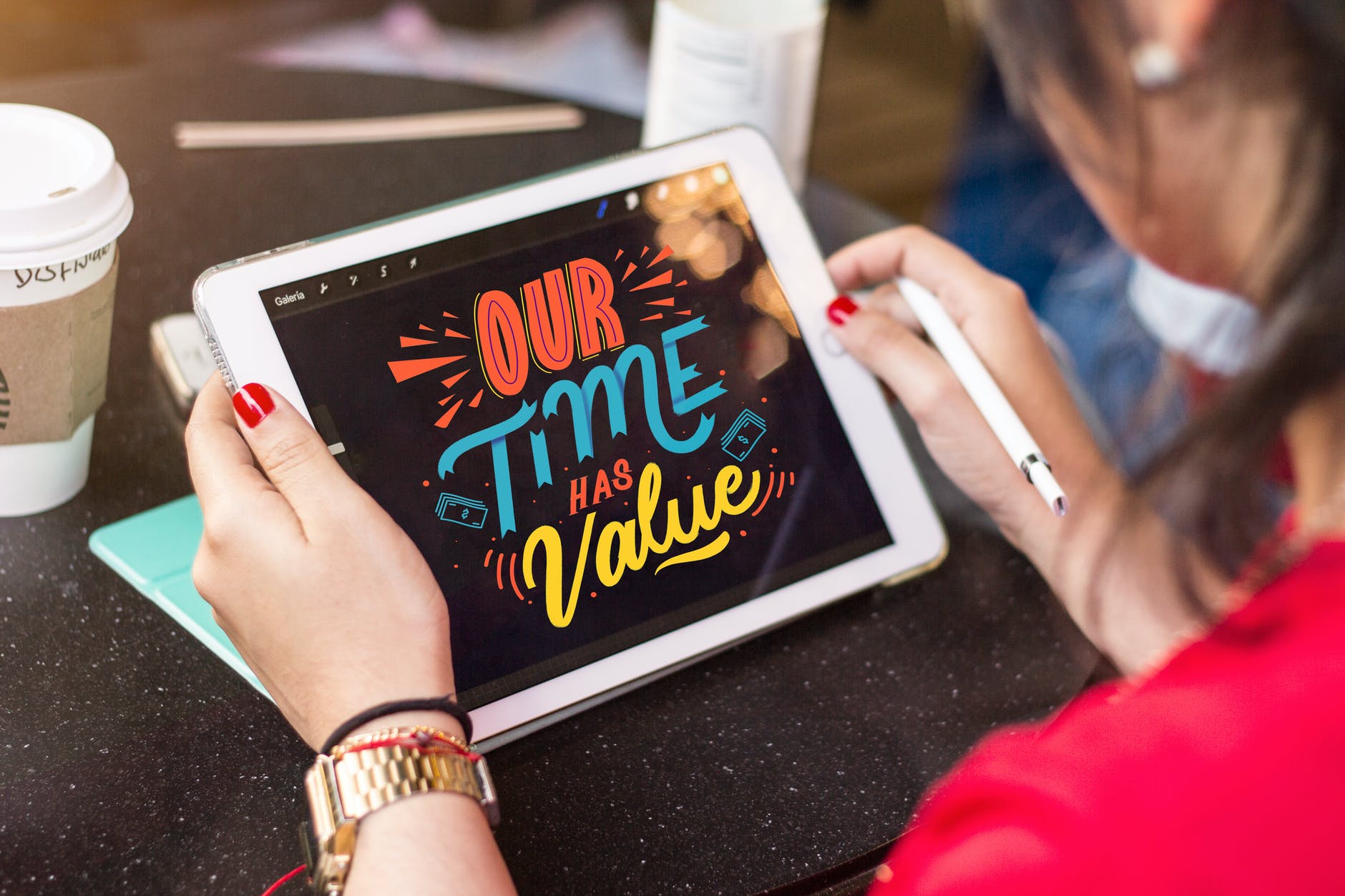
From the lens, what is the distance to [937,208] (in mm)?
2059

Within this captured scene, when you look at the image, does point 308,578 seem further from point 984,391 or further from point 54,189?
point 984,391

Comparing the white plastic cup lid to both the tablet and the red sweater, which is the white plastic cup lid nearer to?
the tablet

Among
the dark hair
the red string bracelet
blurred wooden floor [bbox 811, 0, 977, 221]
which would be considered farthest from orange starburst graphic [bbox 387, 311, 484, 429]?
blurred wooden floor [bbox 811, 0, 977, 221]

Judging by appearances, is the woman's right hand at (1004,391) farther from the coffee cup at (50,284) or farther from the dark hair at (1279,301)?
the coffee cup at (50,284)

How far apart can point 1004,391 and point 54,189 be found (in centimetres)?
55

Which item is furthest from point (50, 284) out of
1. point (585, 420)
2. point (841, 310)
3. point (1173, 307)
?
point (1173, 307)

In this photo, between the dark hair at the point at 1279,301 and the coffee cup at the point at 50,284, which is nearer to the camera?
the dark hair at the point at 1279,301

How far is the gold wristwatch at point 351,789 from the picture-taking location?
485mm

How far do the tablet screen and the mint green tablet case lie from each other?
128mm

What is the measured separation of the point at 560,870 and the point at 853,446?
308mm

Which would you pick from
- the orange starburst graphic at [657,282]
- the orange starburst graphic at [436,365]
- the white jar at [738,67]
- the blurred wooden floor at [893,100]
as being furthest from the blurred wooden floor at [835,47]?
the orange starburst graphic at [436,365]

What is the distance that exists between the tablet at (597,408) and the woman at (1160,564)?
4cm

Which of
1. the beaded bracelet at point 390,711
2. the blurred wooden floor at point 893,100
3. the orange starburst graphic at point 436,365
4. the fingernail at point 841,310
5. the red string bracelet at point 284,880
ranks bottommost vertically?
the blurred wooden floor at point 893,100

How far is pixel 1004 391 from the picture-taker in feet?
2.37
